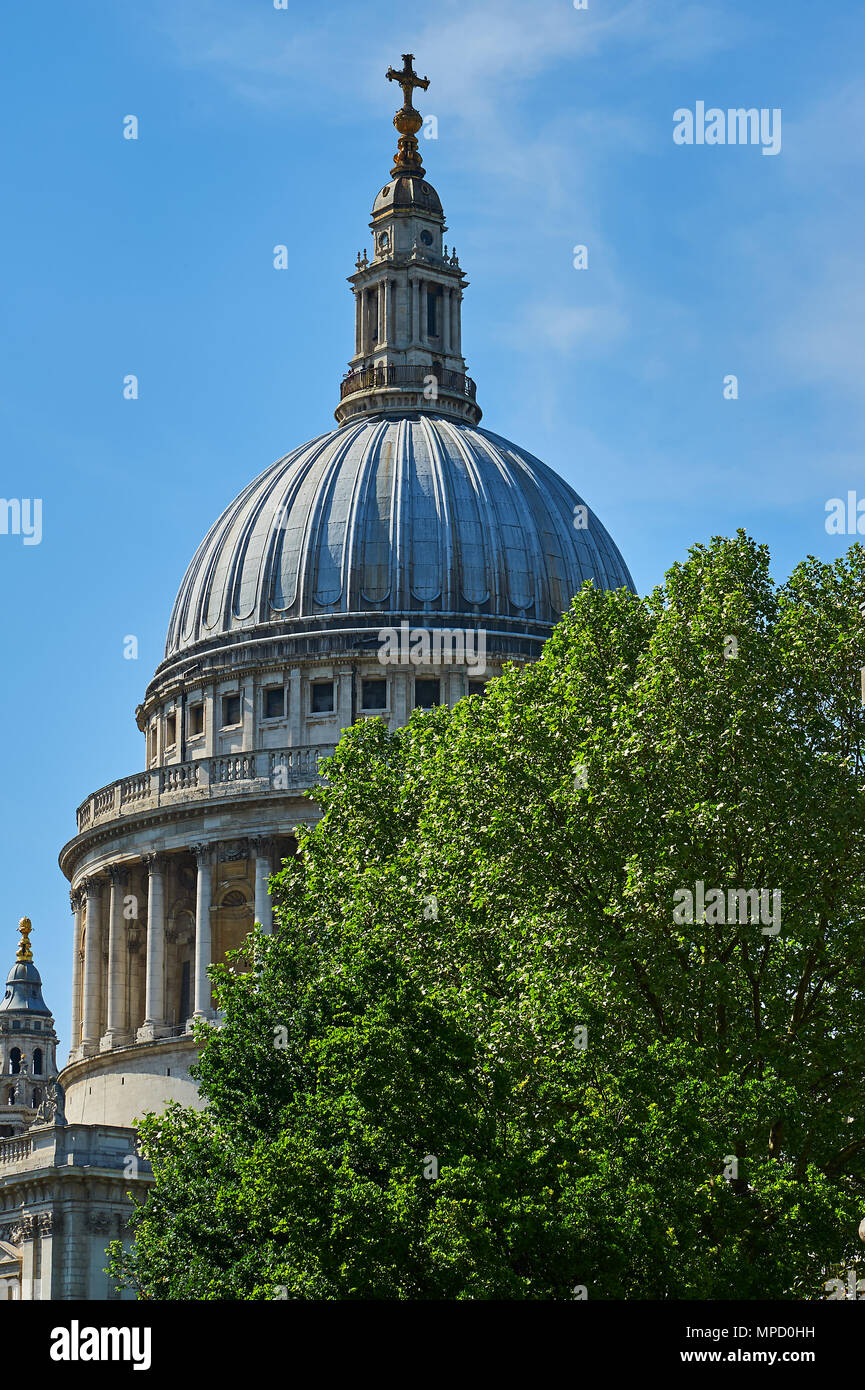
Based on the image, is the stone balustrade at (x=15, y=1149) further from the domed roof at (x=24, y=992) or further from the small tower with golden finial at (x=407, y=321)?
the domed roof at (x=24, y=992)

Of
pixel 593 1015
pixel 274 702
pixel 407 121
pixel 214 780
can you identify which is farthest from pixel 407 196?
pixel 593 1015

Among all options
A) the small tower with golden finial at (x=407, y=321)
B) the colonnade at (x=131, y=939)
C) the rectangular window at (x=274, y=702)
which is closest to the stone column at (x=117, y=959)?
the colonnade at (x=131, y=939)

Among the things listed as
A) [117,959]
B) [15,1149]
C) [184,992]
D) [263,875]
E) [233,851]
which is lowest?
[15,1149]

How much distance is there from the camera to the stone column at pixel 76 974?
8247cm

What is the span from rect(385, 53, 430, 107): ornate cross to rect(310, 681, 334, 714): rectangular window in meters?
30.0

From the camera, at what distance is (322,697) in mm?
83188

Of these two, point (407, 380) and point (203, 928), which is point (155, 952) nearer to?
point (203, 928)

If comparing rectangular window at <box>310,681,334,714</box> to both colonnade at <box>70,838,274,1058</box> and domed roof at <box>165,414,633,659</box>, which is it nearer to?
domed roof at <box>165,414,633,659</box>

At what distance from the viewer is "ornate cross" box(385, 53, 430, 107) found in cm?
9862

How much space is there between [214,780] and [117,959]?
25.6ft

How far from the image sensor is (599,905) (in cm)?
3856

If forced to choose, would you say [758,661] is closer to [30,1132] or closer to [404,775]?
[404,775]

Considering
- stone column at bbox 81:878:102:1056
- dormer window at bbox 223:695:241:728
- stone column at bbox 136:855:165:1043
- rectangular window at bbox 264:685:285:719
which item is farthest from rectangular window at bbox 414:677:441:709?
stone column at bbox 81:878:102:1056
